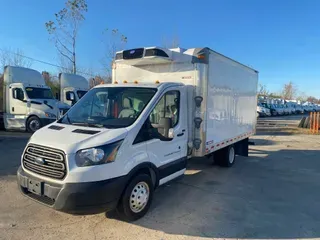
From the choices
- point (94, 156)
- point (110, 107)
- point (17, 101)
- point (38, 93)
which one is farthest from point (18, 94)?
point (94, 156)

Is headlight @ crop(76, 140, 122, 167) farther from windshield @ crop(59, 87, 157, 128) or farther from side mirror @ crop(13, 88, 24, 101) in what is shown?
side mirror @ crop(13, 88, 24, 101)

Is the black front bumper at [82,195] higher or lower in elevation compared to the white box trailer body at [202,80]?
lower

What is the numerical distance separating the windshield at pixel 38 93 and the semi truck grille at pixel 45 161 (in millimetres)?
11590

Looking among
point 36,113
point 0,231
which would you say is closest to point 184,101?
point 0,231

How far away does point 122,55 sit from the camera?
5734 mm

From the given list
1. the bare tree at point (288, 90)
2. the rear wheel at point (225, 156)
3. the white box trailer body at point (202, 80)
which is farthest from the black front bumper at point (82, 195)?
the bare tree at point (288, 90)

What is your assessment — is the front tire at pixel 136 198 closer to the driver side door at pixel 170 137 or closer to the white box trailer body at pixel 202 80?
the driver side door at pixel 170 137

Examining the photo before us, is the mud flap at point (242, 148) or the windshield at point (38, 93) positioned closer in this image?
the mud flap at point (242, 148)

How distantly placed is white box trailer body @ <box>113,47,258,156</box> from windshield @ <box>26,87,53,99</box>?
32.4ft

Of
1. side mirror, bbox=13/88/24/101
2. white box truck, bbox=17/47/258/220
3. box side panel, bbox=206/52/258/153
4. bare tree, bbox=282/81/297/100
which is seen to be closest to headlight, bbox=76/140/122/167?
white box truck, bbox=17/47/258/220

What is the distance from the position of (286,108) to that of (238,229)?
4797 centimetres

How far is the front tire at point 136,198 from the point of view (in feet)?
12.9

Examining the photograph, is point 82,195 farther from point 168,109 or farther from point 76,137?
point 168,109

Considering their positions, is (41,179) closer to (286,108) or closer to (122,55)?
(122,55)
